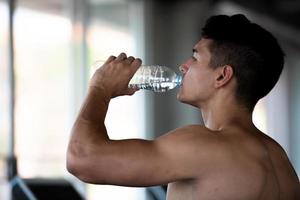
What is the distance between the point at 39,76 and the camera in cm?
450

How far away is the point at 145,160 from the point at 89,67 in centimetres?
368

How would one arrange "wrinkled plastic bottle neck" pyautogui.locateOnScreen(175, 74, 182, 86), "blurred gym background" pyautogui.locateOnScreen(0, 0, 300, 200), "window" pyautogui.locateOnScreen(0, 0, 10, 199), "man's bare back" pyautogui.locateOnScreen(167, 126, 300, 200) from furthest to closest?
"blurred gym background" pyautogui.locateOnScreen(0, 0, 300, 200)
"window" pyautogui.locateOnScreen(0, 0, 10, 199)
"wrinkled plastic bottle neck" pyautogui.locateOnScreen(175, 74, 182, 86)
"man's bare back" pyautogui.locateOnScreen(167, 126, 300, 200)

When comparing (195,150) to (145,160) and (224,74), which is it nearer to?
(145,160)

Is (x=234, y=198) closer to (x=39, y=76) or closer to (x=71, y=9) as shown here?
(x=39, y=76)

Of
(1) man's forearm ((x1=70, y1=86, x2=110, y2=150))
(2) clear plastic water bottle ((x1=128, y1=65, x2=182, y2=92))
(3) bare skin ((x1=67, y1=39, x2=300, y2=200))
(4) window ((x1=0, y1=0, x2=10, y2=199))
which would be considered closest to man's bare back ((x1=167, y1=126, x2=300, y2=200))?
(3) bare skin ((x1=67, y1=39, x2=300, y2=200))

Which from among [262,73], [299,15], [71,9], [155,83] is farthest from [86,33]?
[262,73]

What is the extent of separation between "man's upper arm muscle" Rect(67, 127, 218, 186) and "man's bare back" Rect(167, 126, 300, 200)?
0.15ft

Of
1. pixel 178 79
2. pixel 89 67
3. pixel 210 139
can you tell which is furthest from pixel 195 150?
pixel 89 67

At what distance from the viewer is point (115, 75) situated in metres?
1.39

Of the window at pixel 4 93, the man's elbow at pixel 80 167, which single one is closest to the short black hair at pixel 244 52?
the man's elbow at pixel 80 167

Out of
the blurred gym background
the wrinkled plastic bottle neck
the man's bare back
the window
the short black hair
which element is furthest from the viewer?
the blurred gym background

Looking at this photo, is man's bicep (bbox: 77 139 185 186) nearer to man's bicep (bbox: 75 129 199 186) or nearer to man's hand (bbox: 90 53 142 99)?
man's bicep (bbox: 75 129 199 186)

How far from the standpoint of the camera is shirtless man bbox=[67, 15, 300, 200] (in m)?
1.23

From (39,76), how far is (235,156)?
333 cm
